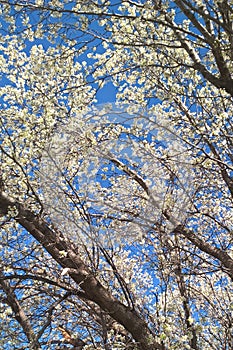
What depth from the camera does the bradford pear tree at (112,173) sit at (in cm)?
406

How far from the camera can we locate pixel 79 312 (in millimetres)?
5715

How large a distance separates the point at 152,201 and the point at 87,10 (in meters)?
2.64

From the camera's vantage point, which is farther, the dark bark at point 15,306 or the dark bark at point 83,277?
the dark bark at point 15,306

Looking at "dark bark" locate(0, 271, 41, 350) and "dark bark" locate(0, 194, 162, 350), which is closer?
"dark bark" locate(0, 194, 162, 350)

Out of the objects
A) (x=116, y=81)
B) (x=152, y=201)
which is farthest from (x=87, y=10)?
(x=152, y=201)

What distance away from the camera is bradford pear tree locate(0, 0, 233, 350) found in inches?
160

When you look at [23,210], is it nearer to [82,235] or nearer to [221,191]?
[82,235]

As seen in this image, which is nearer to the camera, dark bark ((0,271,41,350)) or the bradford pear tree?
the bradford pear tree

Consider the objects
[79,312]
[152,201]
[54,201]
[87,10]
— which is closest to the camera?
[152,201]

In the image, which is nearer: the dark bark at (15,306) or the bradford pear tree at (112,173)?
the bradford pear tree at (112,173)

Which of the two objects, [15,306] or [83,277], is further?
[15,306]

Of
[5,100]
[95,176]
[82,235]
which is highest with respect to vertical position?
[5,100]

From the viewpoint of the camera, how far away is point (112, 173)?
586 centimetres

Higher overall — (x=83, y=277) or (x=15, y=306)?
(x=15, y=306)
